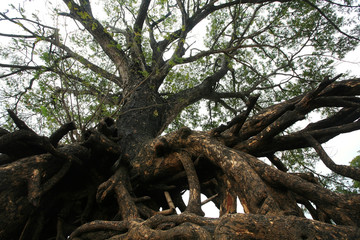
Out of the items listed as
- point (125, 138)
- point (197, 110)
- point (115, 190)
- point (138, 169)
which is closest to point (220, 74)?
point (197, 110)

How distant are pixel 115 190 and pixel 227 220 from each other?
1616mm

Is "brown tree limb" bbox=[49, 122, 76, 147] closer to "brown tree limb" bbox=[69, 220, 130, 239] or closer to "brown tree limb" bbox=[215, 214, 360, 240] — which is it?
"brown tree limb" bbox=[69, 220, 130, 239]

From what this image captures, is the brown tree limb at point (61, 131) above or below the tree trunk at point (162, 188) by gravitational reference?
above

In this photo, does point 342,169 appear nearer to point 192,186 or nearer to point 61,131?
point 192,186

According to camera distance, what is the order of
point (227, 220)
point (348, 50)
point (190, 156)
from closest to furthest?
1. point (227, 220)
2. point (190, 156)
3. point (348, 50)

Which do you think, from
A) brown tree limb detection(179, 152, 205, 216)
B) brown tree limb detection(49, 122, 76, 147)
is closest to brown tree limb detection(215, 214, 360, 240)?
brown tree limb detection(179, 152, 205, 216)

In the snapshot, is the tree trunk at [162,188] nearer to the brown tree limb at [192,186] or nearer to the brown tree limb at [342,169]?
the brown tree limb at [192,186]

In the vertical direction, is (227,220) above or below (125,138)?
below

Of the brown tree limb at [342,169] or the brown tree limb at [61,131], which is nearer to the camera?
the brown tree limb at [342,169]

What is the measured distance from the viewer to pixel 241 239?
4.51 feet

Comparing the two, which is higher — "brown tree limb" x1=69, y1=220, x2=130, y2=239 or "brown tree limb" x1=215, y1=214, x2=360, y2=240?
"brown tree limb" x1=69, y1=220, x2=130, y2=239

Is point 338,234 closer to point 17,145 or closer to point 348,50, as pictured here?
point 17,145

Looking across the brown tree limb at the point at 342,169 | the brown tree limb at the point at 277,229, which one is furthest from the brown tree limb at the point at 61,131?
the brown tree limb at the point at 342,169

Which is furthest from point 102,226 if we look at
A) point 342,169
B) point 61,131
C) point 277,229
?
point 342,169
